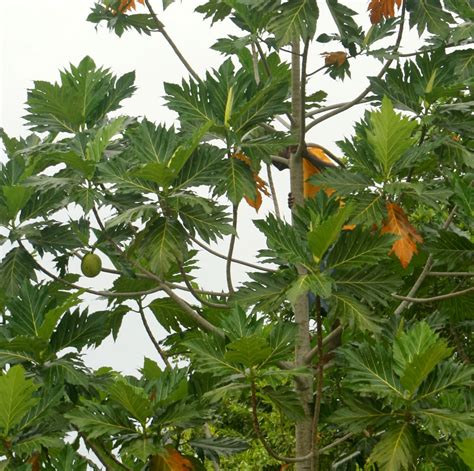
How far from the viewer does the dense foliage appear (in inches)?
117

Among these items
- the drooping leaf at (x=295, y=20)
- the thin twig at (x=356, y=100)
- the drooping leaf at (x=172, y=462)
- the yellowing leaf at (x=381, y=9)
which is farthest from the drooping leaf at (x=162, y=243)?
the yellowing leaf at (x=381, y=9)

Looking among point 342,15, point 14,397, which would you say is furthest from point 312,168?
point 14,397

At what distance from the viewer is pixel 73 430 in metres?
3.36

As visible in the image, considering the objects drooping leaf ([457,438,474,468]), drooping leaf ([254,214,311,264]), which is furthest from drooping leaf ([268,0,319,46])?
drooping leaf ([457,438,474,468])

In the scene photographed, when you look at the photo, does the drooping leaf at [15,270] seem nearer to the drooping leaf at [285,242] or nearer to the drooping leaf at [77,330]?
the drooping leaf at [77,330]

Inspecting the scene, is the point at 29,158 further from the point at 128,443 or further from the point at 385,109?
the point at 385,109

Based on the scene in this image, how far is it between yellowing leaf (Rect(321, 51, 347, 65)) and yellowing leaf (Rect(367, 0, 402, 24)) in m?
0.36

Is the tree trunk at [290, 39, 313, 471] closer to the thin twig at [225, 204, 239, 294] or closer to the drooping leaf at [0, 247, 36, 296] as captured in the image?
the thin twig at [225, 204, 239, 294]

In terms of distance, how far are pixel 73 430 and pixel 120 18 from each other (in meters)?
1.90

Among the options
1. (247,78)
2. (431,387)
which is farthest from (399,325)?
(247,78)

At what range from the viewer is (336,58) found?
13.6 feet

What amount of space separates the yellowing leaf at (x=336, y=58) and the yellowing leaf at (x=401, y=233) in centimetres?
109

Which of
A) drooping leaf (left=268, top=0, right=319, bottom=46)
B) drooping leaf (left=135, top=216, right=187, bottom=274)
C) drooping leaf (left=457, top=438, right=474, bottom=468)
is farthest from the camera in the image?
drooping leaf (left=268, top=0, right=319, bottom=46)

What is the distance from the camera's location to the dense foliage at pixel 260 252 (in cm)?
298
